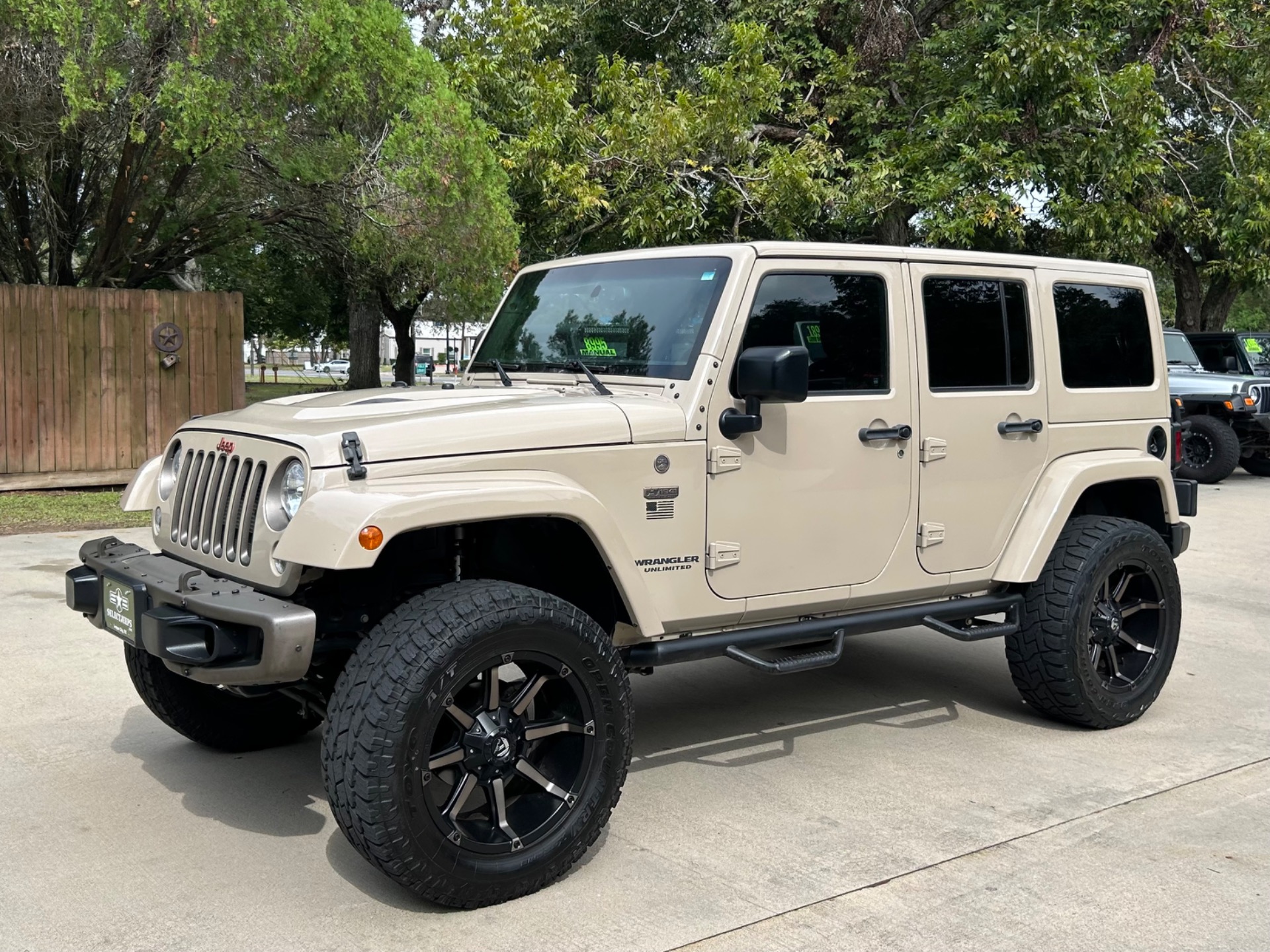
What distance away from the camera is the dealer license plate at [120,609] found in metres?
3.82

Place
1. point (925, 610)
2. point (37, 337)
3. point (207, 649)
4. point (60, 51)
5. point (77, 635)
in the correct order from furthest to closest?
point (37, 337)
point (60, 51)
point (77, 635)
point (925, 610)
point (207, 649)

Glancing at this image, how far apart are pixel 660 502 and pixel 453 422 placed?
77 centimetres

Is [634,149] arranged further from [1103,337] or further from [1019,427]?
[1019,427]

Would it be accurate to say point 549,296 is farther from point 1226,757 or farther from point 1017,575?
point 1226,757

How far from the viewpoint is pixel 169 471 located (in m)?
4.43

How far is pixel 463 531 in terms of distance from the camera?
13.0 feet

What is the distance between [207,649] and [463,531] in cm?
87

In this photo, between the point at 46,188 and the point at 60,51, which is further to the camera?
the point at 46,188

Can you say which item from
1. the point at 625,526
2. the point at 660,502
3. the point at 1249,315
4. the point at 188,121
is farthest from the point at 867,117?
the point at 1249,315

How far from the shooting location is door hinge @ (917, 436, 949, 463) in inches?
189

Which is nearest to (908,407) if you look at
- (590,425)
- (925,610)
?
(925,610)

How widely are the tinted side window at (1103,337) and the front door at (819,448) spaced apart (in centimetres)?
103

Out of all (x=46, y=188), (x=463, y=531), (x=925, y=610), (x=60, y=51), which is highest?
(x=60, y=51)

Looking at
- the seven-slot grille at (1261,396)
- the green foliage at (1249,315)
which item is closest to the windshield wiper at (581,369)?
the seven-slot grille at (1261,396)
